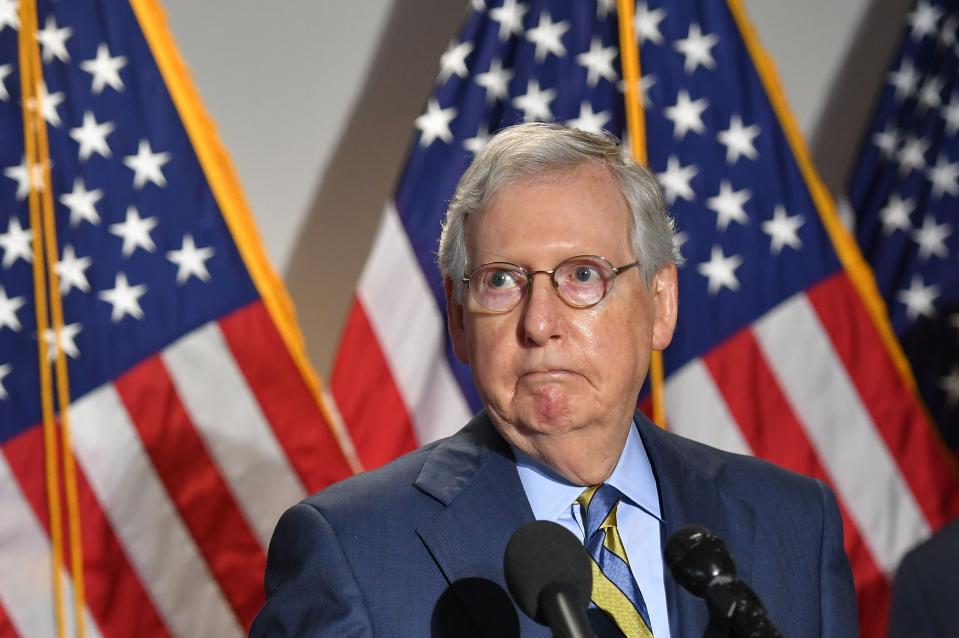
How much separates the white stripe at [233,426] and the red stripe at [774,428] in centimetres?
116

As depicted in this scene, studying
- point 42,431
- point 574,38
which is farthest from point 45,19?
point 574,38

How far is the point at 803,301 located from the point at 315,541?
197cm

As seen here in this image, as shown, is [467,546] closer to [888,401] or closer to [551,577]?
[551,577]

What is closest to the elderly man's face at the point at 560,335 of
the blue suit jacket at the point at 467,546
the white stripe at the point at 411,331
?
the blue suit jacket at the point at 467,546

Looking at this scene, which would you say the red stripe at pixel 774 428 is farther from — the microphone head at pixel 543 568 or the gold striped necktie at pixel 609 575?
the microphone head at pixel 543 568

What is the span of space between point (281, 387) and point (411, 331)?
36 centimetres

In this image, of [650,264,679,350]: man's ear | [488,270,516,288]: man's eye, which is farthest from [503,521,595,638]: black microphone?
[650,264,679,350]: man's ear

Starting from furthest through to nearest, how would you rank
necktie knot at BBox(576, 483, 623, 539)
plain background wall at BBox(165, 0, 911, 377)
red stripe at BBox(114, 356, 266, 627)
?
plain background wall at BBox(165, 0, 911, 377), red stripe at BBox(114, 356, 266, 627), necktie knot at BBox(576, 483, 623, 539)

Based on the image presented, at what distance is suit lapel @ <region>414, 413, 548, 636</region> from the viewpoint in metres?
1.51

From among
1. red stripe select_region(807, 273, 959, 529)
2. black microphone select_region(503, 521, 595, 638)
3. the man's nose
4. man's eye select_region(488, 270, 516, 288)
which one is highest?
man's eye select_region(488, 270, 516, 288)

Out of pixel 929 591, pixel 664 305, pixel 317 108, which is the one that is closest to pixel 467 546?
pixel 664 305

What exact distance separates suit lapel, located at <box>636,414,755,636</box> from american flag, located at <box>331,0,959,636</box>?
1292mm

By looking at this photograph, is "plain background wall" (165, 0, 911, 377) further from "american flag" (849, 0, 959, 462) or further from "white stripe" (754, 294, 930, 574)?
"white stripe" (754, 294, 930, 574)

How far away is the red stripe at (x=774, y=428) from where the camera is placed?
10.3ft
